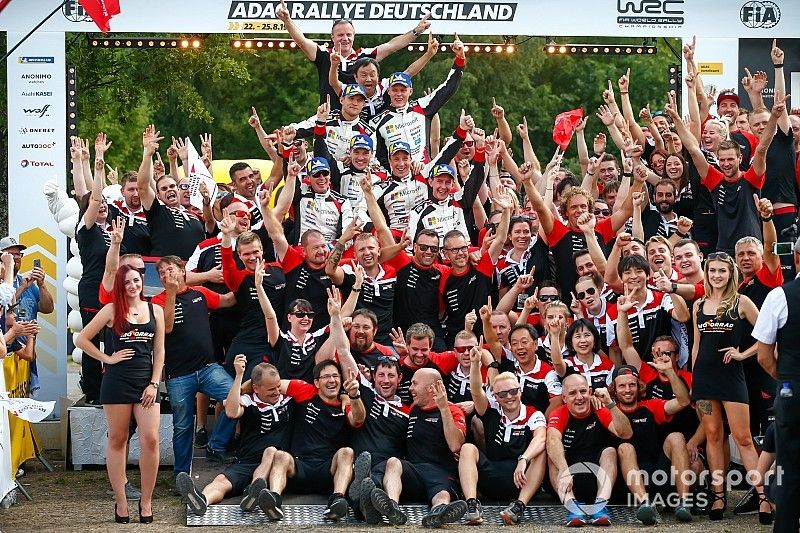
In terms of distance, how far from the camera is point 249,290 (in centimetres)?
1142

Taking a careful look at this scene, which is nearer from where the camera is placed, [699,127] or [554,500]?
[554,500]

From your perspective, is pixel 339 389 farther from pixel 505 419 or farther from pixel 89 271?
pixel 89 271

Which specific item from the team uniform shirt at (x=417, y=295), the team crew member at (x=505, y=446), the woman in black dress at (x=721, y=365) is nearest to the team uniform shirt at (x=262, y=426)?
the team crew member at (x=505, y=446)

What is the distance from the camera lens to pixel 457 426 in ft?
33.8

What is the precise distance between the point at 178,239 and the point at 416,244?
1998mm

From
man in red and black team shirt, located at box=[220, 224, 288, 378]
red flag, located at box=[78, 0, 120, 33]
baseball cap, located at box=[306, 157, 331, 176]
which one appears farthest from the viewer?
red flag, located at box=[78, 0, 120, 33]

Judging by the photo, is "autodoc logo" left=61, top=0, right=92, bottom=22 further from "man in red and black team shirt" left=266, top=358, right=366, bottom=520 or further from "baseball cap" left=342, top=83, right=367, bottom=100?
"man in red and black team shirt" left=266, top=358, right=366, bottom=520

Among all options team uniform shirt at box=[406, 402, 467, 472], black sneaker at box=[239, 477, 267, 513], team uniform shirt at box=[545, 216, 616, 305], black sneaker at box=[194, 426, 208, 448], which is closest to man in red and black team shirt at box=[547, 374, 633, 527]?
team uniform shirt at box=[406, 402, 467, 472]

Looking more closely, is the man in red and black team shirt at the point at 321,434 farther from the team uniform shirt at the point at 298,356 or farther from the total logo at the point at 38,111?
the total logo at the point at 38,111

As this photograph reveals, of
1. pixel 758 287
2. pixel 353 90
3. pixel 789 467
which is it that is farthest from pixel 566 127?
pixel 789 467

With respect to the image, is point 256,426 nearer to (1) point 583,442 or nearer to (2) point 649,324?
(1) point 583,442

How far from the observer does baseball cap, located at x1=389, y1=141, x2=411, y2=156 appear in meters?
12.6

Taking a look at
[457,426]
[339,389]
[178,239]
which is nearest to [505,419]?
[457,426]

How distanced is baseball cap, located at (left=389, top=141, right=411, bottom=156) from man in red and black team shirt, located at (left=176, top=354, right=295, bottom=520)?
2883mm
